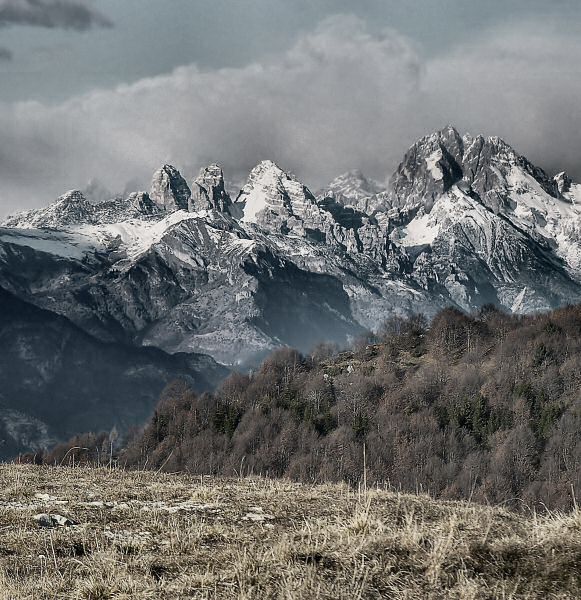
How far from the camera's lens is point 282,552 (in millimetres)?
8383

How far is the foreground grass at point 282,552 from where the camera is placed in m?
7.39

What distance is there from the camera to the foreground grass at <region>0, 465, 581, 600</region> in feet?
24.2

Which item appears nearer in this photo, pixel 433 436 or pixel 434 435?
pixel 433 436

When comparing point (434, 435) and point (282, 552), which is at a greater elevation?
point (282, 552)

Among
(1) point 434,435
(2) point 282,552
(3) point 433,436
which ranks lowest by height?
(3) point 433,436

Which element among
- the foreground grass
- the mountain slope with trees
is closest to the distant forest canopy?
the mountain slope with trees

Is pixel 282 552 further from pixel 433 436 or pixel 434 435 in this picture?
pixel 434 435

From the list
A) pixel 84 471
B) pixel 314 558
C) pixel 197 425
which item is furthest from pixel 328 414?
pixel 314 558

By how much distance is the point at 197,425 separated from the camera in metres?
198

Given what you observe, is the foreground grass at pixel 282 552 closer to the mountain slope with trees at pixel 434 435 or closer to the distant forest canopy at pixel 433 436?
the distant forest canopy at pixel 433 436

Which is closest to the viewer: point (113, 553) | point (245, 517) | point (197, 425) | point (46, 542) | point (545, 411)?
point (113, 553)

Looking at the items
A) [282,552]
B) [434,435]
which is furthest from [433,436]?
[282,552]

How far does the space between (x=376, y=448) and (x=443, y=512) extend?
539 ft

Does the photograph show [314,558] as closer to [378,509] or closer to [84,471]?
[378,509]
